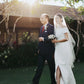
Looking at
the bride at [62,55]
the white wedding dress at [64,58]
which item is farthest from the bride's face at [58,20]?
the white wedding dress at [64,58]

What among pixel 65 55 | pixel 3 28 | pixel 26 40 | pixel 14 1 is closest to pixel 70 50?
pixel 65 55

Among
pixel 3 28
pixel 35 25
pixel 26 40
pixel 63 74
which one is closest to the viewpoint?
pixel 63 74

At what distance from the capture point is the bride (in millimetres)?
4789

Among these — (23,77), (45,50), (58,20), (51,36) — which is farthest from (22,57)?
(58,20)

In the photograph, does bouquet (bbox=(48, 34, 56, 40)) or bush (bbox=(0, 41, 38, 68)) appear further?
bush (bbox=(0, 41, 38, 68))

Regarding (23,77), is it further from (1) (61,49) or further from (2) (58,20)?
(2) (58,20)

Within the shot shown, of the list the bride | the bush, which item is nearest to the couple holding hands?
the bride

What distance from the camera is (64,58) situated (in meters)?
4.84

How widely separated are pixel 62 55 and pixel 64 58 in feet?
0.29

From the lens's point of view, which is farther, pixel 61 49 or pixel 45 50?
pixel 45 50

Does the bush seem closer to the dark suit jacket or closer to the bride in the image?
the dark suit jacket

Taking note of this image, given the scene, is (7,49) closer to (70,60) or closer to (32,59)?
(32,59)

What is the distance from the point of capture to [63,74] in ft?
15.6

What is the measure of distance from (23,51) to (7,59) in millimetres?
1068
